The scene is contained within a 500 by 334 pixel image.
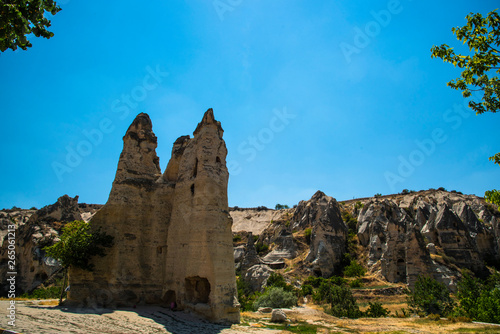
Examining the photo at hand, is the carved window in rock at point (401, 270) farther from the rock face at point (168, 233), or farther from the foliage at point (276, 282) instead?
the rock face at point (168, 233)

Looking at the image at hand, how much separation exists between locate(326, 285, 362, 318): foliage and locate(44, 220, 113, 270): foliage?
16708 millimetres

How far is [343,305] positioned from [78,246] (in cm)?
1876

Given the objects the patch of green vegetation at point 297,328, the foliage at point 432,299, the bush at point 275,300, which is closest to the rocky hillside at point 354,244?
the bush at point 275,300

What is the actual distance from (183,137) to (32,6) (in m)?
16.2

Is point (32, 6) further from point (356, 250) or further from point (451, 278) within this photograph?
point (356, 250)

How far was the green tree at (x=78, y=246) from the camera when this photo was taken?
52.2 ft

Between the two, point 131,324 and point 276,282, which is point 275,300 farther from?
point 131,324

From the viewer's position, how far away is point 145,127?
2156cm

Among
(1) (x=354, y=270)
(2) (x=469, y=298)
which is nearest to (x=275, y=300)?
(2) (x=469, y=298)

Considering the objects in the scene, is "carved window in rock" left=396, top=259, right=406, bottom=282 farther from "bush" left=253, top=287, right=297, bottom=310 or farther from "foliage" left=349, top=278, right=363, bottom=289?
"bush" left=253, top=287, right=297, bottom=310

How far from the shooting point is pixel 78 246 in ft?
52.4

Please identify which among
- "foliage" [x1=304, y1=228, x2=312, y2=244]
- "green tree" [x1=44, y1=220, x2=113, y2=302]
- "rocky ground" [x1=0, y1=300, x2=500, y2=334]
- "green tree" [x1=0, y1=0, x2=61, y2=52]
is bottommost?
"rocky ground" [x1=0, y1=300, x2=500, y2=334]

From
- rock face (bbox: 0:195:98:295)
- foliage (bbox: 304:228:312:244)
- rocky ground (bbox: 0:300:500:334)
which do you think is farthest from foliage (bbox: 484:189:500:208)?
foliage (bbox: 304:228:312:244)

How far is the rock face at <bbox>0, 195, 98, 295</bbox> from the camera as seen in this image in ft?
103
